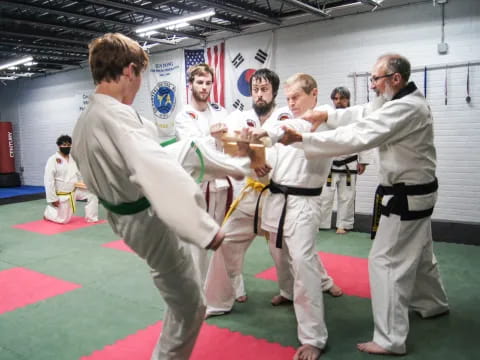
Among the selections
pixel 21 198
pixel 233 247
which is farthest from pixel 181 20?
pixel 21 198

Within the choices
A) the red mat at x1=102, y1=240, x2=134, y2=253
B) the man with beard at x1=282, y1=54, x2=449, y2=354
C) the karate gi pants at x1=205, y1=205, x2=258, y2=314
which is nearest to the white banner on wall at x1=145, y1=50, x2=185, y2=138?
the red mat at x1=102, y1=240, x2=134, y2=253

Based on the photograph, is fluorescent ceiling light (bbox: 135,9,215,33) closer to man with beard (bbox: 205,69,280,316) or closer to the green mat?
man with beard (bbox: 205,69,280,316)

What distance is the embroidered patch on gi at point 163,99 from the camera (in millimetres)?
8406

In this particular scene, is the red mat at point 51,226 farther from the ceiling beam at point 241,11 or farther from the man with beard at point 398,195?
the man with beard at point 398,195

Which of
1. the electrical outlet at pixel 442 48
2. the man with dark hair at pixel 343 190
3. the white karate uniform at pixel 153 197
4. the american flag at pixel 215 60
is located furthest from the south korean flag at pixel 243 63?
the white karate uniform at pixel 153 197

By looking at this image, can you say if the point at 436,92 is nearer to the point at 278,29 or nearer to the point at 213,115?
the point at 278,29

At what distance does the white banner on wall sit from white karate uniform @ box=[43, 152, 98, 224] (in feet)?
6.98

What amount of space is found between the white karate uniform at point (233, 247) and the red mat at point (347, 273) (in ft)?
3.01

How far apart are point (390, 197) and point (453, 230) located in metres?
3.50

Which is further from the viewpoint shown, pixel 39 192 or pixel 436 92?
pixel 39 192

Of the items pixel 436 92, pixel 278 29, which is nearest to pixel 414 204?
pixel 436 92

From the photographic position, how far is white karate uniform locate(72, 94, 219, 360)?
144 cm

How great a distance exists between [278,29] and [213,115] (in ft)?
13.9

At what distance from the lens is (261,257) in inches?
182
